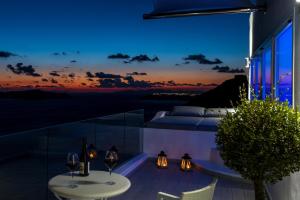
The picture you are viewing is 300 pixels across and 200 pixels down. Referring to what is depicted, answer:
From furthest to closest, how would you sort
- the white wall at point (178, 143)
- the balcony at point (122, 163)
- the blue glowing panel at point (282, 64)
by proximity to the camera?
the white wall at point (178, 143) → the balcony at point (122, 163) → the blue glowing panel at point (282, 64)

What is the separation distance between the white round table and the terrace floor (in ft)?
5.31

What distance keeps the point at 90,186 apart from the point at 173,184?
2696 millimetres

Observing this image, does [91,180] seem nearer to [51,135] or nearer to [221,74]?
[51,135]

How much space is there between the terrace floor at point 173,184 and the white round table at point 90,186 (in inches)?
63.7

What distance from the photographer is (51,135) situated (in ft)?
12.0

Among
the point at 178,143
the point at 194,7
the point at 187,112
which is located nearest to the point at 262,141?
the point at 194,7

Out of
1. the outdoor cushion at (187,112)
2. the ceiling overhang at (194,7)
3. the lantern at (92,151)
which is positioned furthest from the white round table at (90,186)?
the outdoor cushion at (187,112)

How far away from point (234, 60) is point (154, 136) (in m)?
6.70

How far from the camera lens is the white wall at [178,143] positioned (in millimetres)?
6281

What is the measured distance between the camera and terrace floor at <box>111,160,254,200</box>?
4.32 meters

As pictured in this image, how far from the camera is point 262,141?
73.7 inches

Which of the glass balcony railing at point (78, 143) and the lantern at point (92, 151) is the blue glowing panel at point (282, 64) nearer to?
the glass balcony railing at point (78, 143)

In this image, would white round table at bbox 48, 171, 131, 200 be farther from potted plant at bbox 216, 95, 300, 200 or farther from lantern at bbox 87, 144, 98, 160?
lantern at bbox 87, 144, 98, 160

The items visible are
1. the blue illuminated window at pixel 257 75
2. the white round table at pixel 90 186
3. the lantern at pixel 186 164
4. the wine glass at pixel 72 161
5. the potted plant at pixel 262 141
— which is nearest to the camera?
the potted plant at pixel 262 141
